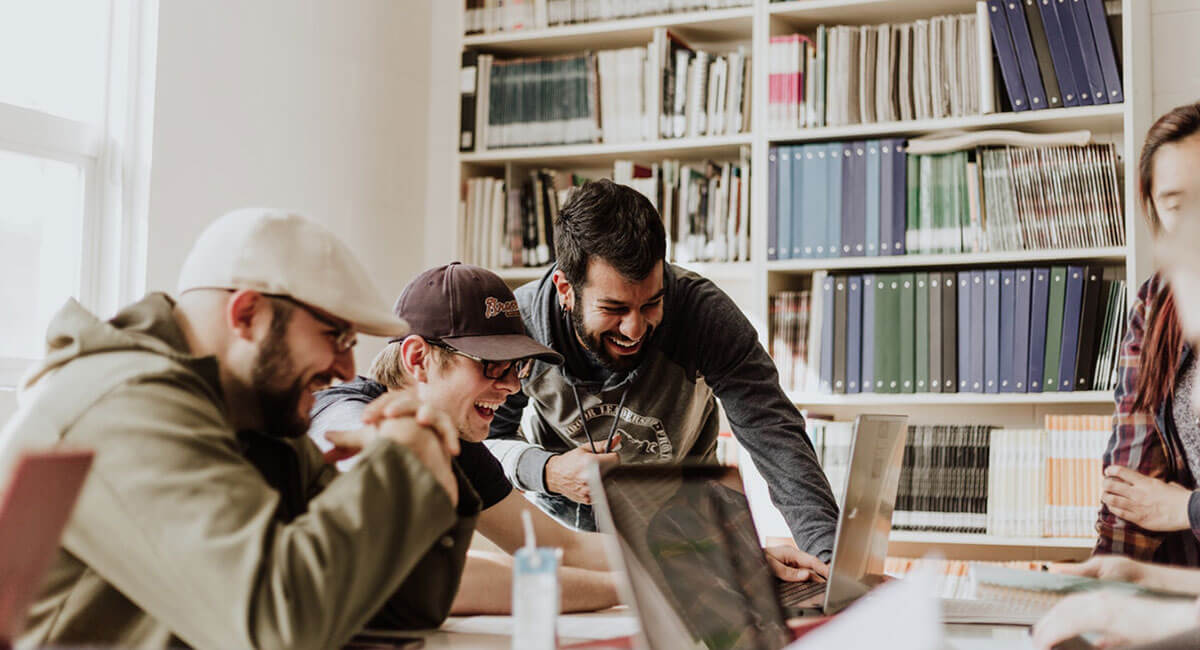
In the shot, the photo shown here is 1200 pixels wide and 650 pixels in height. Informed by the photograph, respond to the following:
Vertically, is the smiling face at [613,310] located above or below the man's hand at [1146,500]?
above

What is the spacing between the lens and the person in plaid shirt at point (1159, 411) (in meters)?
1.99

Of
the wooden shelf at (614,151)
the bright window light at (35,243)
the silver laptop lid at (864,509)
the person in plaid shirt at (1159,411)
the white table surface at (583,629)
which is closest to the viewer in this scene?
the white table surface at (583,629)

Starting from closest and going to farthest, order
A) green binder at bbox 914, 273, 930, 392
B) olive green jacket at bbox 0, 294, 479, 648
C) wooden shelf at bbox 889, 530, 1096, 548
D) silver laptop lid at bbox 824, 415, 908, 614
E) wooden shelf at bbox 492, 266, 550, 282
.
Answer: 1. olive green jacket at bbox 0, 294, 479, 648
2. silver laptop lid at bbox 824, 415, 908, 614
3. wooden shelf at bbox 889, 530, 1096, 548
4. green binder at bbox 914, 273, 930, 392
5. wooden shelf at bbox 492, 266, 550, 282

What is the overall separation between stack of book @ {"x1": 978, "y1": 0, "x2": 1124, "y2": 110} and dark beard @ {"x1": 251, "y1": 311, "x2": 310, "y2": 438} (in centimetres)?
253

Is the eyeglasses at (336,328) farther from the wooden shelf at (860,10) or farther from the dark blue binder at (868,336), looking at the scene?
the wooden shelf at (860,10)

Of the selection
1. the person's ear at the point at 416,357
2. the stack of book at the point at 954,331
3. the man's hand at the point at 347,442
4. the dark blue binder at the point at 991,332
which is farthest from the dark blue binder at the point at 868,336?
the man's hand at the point at 347,442

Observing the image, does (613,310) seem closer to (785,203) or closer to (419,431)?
(419,431)

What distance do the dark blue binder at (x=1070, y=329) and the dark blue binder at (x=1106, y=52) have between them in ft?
1.60

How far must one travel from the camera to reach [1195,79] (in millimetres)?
3146

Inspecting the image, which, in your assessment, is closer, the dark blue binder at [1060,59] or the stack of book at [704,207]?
the dark blue binder at [1060,59]

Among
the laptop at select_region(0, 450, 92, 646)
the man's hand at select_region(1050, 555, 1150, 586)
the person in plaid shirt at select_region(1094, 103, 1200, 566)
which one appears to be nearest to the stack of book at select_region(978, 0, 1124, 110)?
the person in plaid shirt at select_region(1094, 103, 1200, 566)

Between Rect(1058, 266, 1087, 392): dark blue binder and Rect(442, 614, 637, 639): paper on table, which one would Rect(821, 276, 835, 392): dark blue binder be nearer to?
Rect(1058, 266, 1087, 392): dark blue binder

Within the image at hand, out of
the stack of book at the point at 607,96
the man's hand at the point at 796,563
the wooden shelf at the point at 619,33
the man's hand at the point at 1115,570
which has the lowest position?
the man's hand at the point at 796,563

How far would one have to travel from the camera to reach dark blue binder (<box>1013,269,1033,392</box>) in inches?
122
